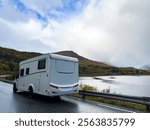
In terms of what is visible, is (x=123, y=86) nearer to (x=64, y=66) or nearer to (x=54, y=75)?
(x=64, y=66)

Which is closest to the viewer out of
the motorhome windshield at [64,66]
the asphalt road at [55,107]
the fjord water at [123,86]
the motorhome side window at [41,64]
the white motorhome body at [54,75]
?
the asphalt road at [55,107]

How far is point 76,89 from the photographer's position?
1697cm

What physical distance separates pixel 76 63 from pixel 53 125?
365 inches

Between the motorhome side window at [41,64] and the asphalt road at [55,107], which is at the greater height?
the motorhome side window at [41,64]

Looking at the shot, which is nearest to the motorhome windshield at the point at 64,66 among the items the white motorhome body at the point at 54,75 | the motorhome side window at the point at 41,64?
the white motorhome body at the point at 54,75

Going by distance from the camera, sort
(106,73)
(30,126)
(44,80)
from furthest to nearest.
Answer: (106,73) < (44,80) < (30,126)

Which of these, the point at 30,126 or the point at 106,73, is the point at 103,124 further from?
the point at 106,73

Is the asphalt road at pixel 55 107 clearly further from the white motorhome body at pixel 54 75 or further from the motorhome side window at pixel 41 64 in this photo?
the motorhome side window at pixel 41 64

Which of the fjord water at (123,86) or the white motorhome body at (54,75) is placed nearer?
the white motorhome body at (54,75)

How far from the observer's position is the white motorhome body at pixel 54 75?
15812 mm

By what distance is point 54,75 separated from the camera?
1592 centimetres

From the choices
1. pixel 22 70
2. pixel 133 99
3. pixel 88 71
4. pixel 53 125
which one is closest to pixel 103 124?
pixel 53 125

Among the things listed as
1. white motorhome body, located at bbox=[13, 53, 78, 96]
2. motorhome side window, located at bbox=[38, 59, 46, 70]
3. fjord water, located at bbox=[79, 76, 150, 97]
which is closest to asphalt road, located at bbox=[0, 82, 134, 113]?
white motorhome body, located at bbox=[13, 53, 78, 96]

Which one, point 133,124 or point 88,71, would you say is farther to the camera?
point 88,71
